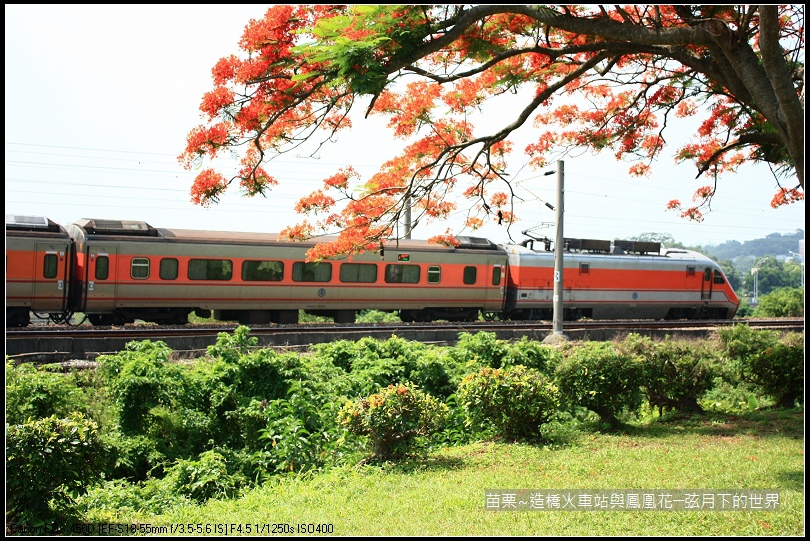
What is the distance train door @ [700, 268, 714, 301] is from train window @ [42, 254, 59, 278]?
73.8ft

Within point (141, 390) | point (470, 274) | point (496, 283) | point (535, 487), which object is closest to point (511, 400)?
point (535, 487)

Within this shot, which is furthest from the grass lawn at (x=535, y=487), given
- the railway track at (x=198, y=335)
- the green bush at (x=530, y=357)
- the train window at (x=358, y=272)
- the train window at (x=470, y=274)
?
the train window at (x=470, y=274)

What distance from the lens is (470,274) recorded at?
2314 centimetres

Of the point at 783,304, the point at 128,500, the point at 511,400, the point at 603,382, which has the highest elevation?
the point at 783,304

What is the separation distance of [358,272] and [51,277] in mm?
7994

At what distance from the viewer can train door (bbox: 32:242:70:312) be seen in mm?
17625

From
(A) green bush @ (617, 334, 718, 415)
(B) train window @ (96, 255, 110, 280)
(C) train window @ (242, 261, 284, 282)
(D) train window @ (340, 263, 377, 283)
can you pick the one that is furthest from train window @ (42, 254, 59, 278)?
(A) green bush @ (617, 334, 718, 415)

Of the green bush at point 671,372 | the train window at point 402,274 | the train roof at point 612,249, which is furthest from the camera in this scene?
the train roof at point 612,249

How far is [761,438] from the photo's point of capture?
872 centimetres

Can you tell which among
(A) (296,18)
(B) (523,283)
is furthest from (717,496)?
(B) (523,283)

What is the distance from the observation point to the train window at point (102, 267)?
17.8 meters

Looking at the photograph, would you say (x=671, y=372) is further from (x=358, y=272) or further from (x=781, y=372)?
(x=358, y=272)

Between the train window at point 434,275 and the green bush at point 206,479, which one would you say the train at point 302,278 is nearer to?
the train window at point 434,275

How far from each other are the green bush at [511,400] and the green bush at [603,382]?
87 cm
